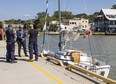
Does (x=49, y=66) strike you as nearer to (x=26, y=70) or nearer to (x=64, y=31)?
(x=26, y=70)

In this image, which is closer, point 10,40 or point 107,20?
point 10,40

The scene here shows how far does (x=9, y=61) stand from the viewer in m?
16.5

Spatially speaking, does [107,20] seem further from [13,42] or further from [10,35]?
[10,35]

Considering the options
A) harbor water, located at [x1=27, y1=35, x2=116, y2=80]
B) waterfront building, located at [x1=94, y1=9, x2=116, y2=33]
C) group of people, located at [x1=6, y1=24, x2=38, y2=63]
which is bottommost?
harbor water, located at [x1=27, y1=35, x2=116, y2=80]

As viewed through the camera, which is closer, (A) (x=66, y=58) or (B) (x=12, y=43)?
(B) (x=12, y=43)

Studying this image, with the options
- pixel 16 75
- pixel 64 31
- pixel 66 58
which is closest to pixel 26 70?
pixel 16 75

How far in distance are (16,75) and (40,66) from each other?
264 centimetres

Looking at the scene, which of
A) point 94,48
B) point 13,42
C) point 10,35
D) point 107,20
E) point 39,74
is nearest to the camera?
point 39,74

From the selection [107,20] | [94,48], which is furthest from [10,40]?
[107,20]

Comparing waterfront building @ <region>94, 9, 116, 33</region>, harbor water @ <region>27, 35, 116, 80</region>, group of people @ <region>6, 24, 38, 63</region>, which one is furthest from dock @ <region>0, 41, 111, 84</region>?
waterfront building @ <region>94, 9, 116, 33</region>

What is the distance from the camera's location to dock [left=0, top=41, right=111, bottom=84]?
462 inches

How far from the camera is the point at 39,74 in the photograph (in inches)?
522

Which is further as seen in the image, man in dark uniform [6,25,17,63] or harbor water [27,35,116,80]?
harbor water [27,35,116,80]

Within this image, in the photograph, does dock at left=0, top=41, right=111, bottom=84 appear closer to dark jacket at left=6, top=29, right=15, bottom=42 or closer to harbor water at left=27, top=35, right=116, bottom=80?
dark jacket at left=6, top=29, right=15, bottom=42
